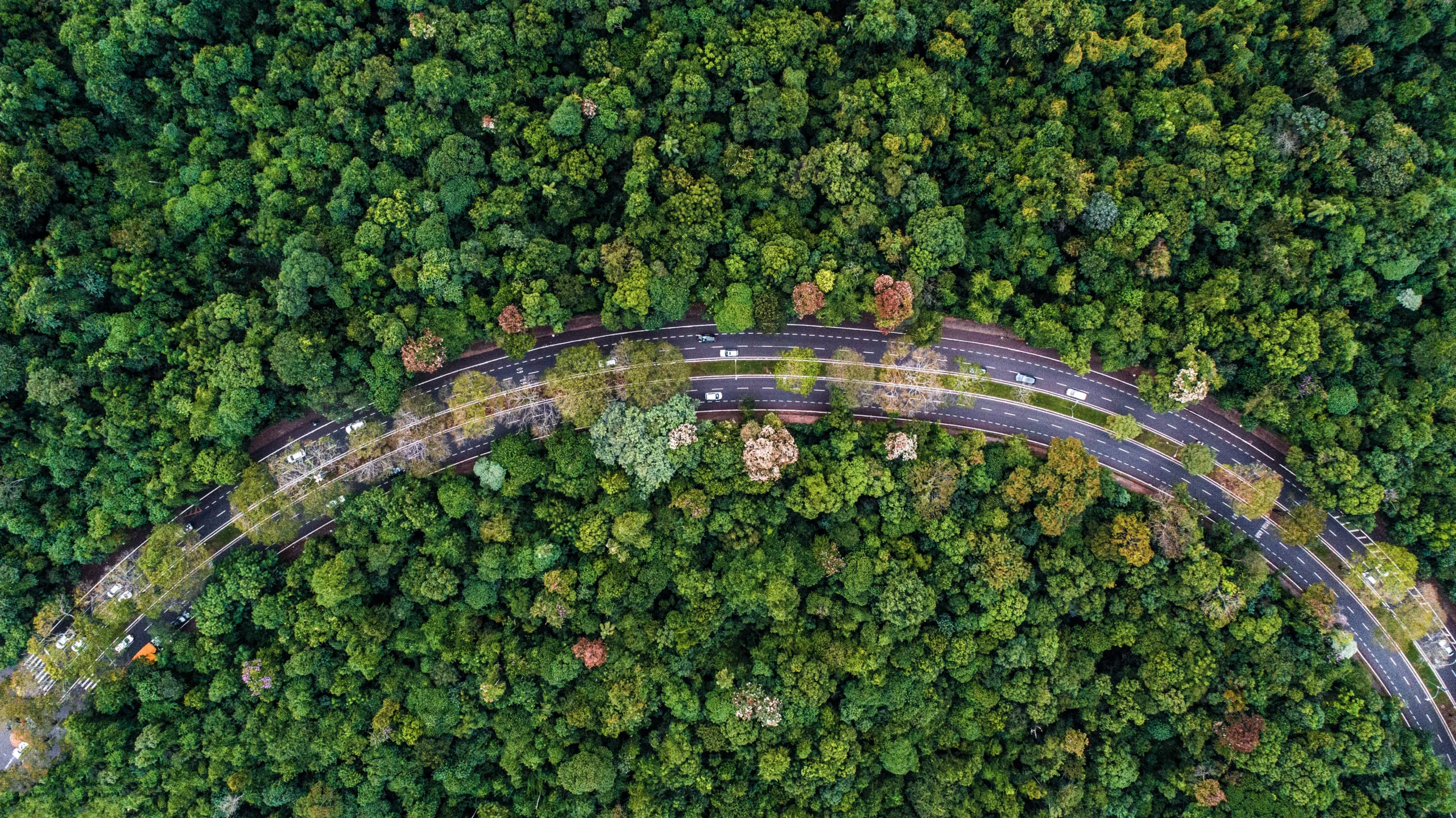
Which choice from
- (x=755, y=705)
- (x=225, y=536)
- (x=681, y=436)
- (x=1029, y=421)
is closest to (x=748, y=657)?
(x=755, y=705)

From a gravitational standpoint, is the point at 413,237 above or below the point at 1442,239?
below

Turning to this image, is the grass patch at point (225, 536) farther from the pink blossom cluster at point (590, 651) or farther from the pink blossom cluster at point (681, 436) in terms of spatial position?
the pink blossom cluster at point (681, 436)

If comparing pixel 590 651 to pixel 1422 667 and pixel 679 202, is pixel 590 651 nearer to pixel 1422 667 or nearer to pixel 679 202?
Answer: pixel 679 202

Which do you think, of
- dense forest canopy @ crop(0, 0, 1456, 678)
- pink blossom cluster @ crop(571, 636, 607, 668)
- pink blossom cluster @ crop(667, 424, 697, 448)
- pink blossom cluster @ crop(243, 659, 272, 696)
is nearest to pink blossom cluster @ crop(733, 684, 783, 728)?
pink blossom cluster @ crop(571, 636, 607, 668)

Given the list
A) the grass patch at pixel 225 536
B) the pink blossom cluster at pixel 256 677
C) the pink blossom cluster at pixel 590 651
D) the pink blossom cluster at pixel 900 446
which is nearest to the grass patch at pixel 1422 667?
the pink blossom cluster at pixel 900 446

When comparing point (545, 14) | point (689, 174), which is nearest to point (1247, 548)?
point (689, 174)

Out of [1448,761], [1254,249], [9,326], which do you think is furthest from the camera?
[1448,761]

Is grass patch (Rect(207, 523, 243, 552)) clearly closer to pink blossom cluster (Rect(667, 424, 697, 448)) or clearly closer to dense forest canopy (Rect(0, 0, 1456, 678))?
dense forest canopy (Rect(0, 0, 1456, 678))

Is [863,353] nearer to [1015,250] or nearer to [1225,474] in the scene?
[1015,250]

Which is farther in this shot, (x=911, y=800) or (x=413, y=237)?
(x=911, y=800)
